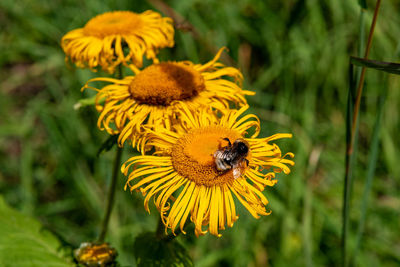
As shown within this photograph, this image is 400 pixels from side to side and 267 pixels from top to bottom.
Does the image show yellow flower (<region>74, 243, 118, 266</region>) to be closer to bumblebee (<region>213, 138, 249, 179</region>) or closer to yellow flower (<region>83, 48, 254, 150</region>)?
yellow flower (<region>83, 48, 254, 150</region>)

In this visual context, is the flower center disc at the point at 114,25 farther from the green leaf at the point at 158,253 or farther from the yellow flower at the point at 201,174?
the green leaf at the point at 158,253

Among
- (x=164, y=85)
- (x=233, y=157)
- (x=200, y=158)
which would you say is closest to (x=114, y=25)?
(x=164, y=85)

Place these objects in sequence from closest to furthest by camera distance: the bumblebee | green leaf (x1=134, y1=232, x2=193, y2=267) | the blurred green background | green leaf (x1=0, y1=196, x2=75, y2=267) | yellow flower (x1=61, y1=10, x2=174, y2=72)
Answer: the bumblebee → green leaf (x1=134, y1=232, x2=193, y2=267) → green leaf (x1=0, y1=196, x2=75, y2=267) → yellow flower (x1=61, y1=10, x2=174, y2=72) → the blurred green background

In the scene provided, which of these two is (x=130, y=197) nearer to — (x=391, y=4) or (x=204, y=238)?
(x=204, y=238)

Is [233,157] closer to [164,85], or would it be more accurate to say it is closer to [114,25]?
[164,85]

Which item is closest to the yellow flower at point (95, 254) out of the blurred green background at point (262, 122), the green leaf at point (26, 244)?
the green leaf at point (26, 244)

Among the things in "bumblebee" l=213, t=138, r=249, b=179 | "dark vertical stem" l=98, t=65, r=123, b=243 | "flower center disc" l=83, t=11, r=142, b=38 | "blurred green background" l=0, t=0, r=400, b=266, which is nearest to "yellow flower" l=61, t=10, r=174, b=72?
"flower center disc" l=83, t=11, r=142, b=38
